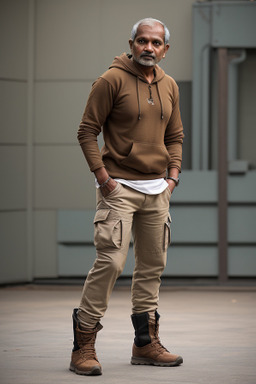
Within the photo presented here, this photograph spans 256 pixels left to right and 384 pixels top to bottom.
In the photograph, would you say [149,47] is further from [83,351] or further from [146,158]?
[83,351]

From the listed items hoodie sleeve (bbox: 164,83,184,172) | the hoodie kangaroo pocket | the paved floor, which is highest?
hoodie sleeve (bbox: 164,83,184,172)

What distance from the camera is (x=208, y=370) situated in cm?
484

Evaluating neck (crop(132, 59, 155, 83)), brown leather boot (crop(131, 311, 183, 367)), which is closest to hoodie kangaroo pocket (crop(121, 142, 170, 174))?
neck (crop(132, 59, 155, 83))

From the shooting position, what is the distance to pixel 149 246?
498 cm

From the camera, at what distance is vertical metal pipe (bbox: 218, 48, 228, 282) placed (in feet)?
28.5

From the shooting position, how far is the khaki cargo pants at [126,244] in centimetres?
476

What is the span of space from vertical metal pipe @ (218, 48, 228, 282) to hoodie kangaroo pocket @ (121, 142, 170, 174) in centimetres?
378

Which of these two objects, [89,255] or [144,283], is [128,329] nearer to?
[144,283]

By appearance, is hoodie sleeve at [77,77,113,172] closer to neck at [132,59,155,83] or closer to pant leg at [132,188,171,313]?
neck at [132,59,155,83]

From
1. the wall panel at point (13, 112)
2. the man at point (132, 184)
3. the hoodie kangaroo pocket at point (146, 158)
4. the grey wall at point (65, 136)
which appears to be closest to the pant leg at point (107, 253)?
the man at point (132, 184)

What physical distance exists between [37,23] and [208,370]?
5058 millimetres

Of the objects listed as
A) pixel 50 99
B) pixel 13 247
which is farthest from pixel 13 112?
pixel 13 247

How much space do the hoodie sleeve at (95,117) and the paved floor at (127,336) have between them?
3.90ft

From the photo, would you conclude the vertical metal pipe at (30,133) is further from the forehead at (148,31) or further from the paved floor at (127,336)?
the forehead at (148,31)
